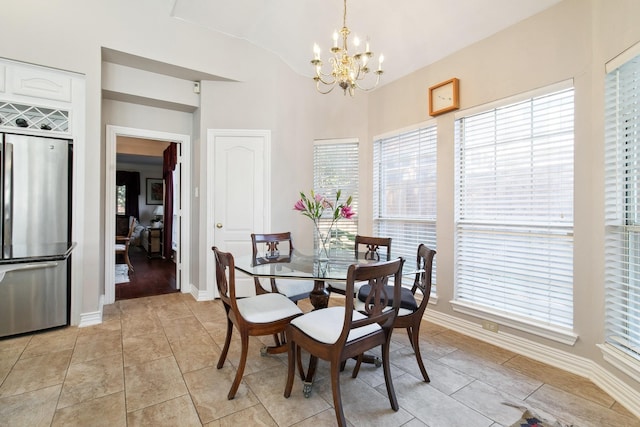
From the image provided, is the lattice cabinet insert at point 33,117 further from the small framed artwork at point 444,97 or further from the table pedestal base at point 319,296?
the small framed artwork at point 444,97

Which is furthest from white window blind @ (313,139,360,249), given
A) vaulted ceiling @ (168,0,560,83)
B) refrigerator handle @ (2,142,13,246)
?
refrigerator handle @ (2,142,13,246)

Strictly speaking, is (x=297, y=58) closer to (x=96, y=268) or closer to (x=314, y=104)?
(x=314, y=104)

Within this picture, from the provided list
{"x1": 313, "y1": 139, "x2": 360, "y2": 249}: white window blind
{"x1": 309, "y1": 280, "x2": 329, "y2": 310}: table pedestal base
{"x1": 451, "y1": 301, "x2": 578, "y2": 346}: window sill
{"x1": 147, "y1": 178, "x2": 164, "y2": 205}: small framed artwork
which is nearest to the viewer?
{"x1": 451, "y1": 301, "x2": 578, "y2": 346}: window sill

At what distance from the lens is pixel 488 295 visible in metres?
2.76

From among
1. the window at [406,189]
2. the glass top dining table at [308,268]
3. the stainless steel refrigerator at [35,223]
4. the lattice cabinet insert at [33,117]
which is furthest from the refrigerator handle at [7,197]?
the window at [406,189]

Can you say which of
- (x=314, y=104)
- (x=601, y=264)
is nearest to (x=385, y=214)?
(x=314, y=104)

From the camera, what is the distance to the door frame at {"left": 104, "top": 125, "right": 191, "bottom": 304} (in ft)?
12.1

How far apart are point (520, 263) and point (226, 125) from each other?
3597mm

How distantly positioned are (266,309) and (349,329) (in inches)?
28.6

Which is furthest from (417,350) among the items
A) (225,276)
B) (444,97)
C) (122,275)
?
(122,275)

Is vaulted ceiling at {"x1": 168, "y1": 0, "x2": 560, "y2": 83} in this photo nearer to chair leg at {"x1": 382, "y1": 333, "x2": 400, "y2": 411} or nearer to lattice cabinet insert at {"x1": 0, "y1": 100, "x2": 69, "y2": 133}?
lattice cabinet insert at {"x1": 0, "y1": 100, "x2": 69, "y2": 133}

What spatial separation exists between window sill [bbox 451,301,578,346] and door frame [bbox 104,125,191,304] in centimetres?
353

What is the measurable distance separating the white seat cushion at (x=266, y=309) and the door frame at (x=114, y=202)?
2.48 meters

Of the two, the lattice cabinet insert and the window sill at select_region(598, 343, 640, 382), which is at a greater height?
the lattice cabinet insert
